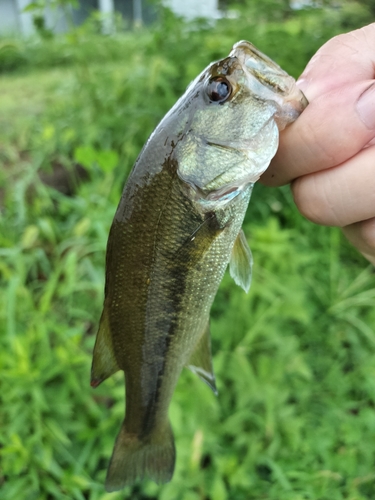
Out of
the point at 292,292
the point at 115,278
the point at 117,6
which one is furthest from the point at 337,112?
the point at 117,6

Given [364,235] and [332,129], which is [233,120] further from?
[364,235]

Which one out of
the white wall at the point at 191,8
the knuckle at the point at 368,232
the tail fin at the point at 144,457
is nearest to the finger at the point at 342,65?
the knuckle at the point at 368,232

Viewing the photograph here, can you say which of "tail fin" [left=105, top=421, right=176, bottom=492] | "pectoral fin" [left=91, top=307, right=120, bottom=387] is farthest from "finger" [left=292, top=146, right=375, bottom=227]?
"tail fin" [left=105, top=421, right=176, bottom=492]

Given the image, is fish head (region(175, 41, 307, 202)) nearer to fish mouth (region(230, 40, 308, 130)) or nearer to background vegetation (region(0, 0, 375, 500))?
fish mouth (region(230, 40, 308, 130))

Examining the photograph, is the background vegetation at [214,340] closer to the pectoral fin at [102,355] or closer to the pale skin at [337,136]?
the pectoral fin at [102,355]

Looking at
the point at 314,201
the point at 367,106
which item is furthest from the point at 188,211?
the point at 367,106

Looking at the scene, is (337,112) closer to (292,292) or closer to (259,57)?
(259,57)
